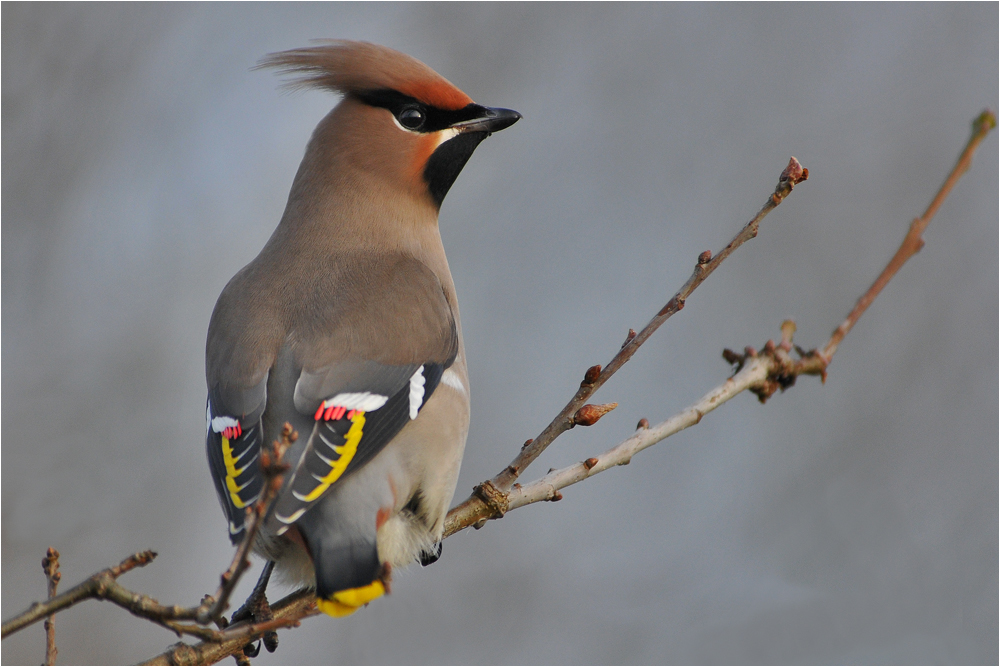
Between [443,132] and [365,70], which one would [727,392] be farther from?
[365,70]

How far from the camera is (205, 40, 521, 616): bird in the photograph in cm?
239

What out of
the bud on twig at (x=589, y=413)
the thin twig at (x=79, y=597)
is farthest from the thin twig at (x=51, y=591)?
the bud on twig at (x=589, y=413)

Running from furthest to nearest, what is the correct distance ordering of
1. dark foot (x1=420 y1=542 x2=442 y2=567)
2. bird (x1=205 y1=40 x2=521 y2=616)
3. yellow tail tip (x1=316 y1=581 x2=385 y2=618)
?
1. dark foot (x1=420 y1=542 x2=442 y2=567)
2. bird (x1=205 y1=40 x2=521 y2=616)
3. yellow tail tip (x1=316 y1=581 x2=385 y2=618)

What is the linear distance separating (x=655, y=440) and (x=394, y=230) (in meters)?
1.22

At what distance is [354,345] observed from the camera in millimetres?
2666

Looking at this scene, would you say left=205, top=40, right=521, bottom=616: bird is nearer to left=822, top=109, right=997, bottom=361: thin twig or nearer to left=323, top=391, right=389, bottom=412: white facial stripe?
left=323, top=391, right=389, bottom=412: white facial stripe

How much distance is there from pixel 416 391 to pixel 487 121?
3.71 ft

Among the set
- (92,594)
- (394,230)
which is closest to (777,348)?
(394,230)

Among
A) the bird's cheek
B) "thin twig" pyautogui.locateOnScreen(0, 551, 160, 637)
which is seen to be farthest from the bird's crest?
"thin twig" pyautogui.locateOnScreen(0, 551, 160, 637)

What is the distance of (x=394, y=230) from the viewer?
10.8ft

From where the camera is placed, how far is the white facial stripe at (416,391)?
8.75 feet

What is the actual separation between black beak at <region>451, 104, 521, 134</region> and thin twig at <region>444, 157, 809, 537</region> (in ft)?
3.66

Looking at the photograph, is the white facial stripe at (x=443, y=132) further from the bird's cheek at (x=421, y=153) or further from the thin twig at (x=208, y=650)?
the thin twig at (x=208, y=650)

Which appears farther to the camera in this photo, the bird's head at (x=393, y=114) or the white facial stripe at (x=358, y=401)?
the bird's head at (x=393, y=114)
